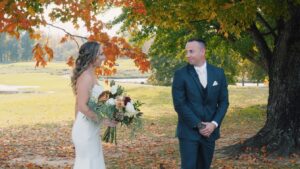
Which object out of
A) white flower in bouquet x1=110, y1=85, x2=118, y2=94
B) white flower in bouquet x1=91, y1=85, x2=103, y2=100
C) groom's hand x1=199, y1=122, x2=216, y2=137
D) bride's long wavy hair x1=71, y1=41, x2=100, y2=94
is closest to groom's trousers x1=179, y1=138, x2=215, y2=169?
groom's hand x1=199, y1=122, x2=216, y2=137

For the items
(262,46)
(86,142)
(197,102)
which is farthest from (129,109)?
(262,46)

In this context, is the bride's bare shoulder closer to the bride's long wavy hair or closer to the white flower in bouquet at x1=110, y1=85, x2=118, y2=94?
the bride's long wavy hair

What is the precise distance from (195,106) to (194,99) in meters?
0.09

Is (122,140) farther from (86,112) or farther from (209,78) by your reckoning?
(86,112)

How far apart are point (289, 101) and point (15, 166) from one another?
6686 millimetres

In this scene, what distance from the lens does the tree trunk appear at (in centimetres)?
1190

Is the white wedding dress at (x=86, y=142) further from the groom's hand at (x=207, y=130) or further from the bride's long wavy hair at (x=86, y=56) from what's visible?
the groom's hand at (x=207, y=130)

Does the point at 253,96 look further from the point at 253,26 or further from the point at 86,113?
the point at 86,113

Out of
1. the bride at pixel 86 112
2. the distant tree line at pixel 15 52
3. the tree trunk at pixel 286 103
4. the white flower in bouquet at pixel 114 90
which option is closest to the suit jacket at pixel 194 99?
the white flower in bouquet at pixel 114 90

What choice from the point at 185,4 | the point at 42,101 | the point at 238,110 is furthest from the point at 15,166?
the point at 42,101

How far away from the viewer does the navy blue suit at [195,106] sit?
20.4 feet

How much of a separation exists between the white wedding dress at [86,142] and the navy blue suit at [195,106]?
1.08 m

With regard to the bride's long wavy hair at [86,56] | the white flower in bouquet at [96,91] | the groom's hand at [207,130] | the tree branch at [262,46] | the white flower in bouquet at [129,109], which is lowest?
the groom's hand at [207,130]

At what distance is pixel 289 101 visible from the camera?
12.0 meters
